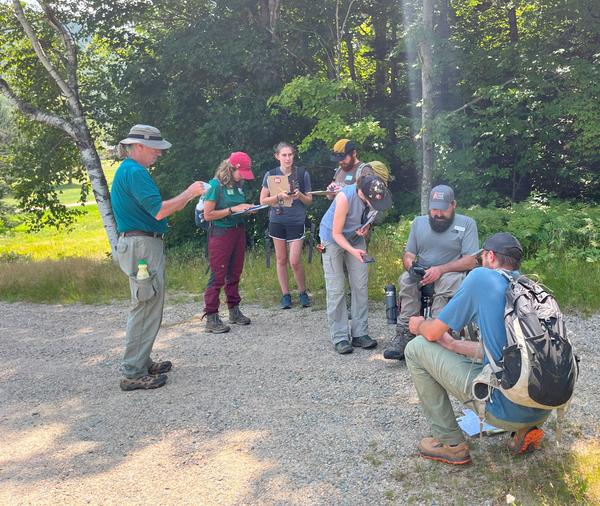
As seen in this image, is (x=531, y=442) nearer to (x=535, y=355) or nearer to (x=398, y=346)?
(x=535, y=355)

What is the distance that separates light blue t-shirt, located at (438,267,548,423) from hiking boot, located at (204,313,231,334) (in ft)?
12.3

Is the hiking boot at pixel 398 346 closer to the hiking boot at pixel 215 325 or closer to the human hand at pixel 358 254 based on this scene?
the human hand at pixel 358 254

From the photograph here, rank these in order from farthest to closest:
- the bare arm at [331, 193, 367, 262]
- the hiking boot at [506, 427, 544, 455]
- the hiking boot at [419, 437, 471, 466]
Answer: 1. the bare arm at [331, 193, 367, 262]
2. the hiking boot at [419, 437, 471, 466]
3. the hiking boot at [506, 427, 544, 455]

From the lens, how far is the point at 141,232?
4902 mm

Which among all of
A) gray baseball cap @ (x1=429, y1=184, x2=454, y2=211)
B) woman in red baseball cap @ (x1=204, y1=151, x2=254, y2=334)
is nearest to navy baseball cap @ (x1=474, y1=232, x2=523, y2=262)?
gray baseball cap @ (x1=429, y1=184, x2=454, y2=211)

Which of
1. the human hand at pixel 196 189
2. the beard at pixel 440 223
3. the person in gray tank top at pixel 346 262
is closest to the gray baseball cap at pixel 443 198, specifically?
the beard at pixel 440 223

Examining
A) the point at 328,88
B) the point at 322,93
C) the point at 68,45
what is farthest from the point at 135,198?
the point at 68,45

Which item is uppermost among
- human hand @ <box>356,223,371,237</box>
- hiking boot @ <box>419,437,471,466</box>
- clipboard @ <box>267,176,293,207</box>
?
clipboard @ <box>267,176,293,207</box>

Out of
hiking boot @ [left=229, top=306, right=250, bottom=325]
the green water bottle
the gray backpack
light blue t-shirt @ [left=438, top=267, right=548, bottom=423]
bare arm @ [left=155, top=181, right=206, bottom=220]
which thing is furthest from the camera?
hiking boot @ [left=229, top=306, right=250, bottom=325]

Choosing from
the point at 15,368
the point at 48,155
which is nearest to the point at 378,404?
the point at 15,368

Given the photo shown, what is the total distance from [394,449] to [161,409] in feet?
6.32

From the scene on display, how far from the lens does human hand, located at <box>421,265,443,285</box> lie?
16.4 ft

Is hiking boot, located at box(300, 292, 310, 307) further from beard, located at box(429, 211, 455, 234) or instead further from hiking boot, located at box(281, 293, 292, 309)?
beard, located at box(429, 211, 455, 234)

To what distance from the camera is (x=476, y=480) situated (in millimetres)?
3326
